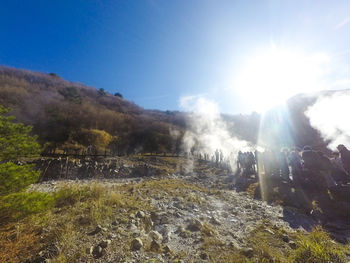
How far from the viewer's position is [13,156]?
3980 mm

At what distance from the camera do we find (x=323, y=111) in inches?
741

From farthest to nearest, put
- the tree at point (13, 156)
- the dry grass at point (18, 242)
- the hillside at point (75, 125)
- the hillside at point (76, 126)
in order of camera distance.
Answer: the hillside at point (75, 125) → the hillside at point (76, 126) → the tree at point (13, 156) → the dry grass at point (18, 242)

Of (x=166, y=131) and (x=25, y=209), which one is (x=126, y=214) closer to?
(x=25, y=209)

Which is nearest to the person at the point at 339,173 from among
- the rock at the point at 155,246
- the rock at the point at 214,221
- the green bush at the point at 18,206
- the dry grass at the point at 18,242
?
the rock at the point at 214,221

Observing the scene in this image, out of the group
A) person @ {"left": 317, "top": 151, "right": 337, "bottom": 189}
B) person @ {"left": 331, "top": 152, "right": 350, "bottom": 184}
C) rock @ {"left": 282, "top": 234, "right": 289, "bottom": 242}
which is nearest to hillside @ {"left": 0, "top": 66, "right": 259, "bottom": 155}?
rock @ {"left": 282, "top": 234, "right": 289, "bottom": 242}

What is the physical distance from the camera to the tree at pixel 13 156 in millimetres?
3304

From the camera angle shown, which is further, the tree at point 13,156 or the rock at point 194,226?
the rock at point 194,226

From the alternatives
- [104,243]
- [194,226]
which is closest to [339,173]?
[194,226]

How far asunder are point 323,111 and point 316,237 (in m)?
23.6

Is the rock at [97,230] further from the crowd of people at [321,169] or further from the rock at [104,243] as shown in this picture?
the crowd of people at [321,169]

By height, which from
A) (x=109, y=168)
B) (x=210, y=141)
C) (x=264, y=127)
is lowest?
(x=109, y=168)

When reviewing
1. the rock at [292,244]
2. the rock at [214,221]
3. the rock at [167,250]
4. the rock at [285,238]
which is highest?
the rock at [167,250]

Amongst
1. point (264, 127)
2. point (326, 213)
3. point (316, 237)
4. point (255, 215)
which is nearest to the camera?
point (316, 237)

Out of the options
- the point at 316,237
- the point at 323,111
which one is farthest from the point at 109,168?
the point at 323,111
